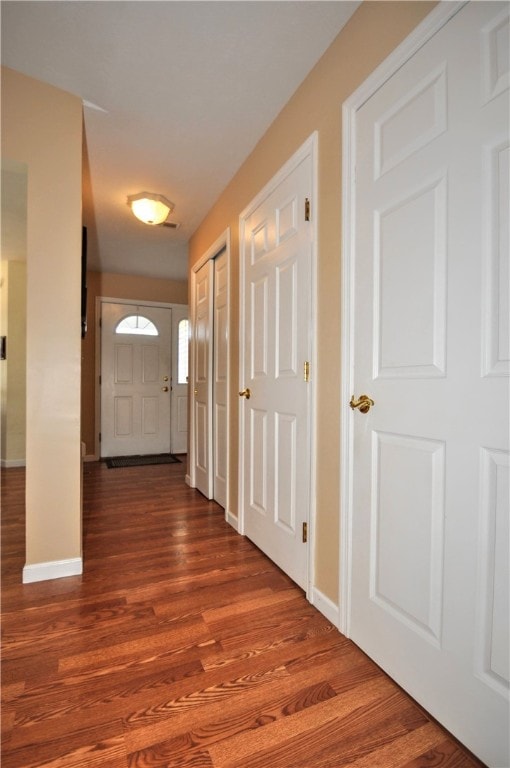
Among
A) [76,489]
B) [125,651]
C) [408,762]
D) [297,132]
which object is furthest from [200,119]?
[408,762]

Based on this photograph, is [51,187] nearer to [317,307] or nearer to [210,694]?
[317,307]

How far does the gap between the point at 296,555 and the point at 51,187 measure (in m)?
2.27

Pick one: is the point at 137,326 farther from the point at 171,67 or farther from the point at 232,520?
the point at 171,67

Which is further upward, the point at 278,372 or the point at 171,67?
the point at 171,67

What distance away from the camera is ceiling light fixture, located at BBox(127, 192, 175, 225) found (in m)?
2.80

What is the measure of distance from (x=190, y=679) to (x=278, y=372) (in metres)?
1.37

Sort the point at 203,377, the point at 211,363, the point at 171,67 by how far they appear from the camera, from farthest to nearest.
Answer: the point at 203,377 < the point at 211,363 < the point at 171,67

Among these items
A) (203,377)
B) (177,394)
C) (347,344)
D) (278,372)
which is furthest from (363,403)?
(177,394)

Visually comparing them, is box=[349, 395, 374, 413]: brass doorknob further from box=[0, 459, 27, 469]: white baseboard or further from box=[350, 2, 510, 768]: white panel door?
box=[0, 459, 27, 469]: white baseboard

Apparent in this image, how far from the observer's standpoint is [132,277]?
202 inches

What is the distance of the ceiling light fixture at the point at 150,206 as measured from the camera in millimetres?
2801

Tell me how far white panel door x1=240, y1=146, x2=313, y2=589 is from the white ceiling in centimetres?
45

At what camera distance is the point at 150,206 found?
2.81m

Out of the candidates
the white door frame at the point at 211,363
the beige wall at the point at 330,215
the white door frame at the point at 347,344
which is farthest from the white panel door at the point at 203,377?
the white door frame at the point at 347,344
